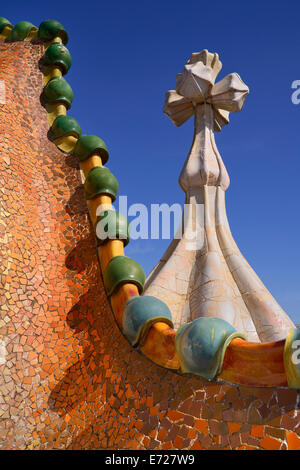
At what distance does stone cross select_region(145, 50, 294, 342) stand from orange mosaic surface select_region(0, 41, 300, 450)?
1.82m

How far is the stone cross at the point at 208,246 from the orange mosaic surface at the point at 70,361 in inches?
71.8

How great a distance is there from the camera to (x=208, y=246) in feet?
16.1

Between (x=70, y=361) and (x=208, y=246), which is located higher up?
(x=208, y=246)

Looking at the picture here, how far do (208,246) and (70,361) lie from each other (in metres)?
2.68

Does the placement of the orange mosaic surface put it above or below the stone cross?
below

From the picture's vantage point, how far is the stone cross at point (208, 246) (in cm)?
447

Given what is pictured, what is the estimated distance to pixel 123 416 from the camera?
2.17 meters

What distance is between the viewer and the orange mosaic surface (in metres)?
1.85

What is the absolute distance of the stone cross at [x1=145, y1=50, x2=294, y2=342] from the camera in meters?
4.47

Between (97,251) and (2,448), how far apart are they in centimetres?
130

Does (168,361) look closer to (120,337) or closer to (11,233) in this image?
(120,337)

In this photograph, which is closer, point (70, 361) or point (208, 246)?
point (70, 361)

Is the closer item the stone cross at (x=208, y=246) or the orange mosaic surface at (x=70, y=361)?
the orange mosaic surface at (x=70, y=361)

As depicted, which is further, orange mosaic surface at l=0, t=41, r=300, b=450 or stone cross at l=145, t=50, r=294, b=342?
stone cross at l=145, t=50, r=294, b=342
